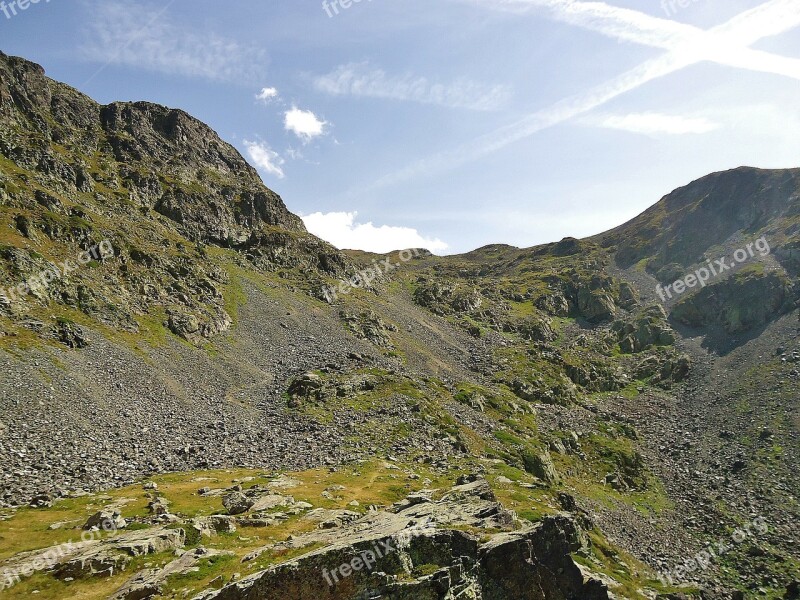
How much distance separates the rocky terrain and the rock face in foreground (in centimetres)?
13

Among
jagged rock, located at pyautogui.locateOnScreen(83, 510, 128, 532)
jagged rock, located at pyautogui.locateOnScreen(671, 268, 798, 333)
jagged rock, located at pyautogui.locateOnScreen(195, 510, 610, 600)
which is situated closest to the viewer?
jagged rock, located at pyautogui.locateOnScreen(195, 510, 610, 600)

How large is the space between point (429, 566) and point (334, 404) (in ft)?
173

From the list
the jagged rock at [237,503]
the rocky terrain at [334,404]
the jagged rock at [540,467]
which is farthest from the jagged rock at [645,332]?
the jagged rock at [237,503]

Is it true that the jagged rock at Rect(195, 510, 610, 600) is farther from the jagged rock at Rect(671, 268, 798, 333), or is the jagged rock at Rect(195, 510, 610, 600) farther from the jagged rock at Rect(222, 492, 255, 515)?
the jagged rock at Rect(671, 268, 798, 333)

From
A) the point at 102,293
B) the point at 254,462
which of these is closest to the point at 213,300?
the point at 102,293

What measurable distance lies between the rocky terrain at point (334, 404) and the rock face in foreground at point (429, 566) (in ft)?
0.42

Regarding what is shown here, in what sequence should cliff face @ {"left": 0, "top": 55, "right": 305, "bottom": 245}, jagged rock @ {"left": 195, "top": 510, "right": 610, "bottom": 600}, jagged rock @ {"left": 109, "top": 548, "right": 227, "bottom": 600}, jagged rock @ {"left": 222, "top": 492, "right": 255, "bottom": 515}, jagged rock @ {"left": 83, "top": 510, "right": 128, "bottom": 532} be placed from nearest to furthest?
1. jagged rock @ {"left": 195, "top": 510, "right": 610, "bottom": 600}
2. jagged rock @ {"left": 109, "top": 548, "right": 227, "bottom": 600}
3. jagged rock @ {"left": 83, "top": 510, "right": 128, "bottom": 532}
4. jagged rock @ {"left": 222, "top": 492, "right": 255, "bottom": 515}
5. cliff face @ {"left": 0, "top": 55, "right": 305, "bottom": 245}

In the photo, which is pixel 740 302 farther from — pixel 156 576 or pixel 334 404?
pixel 156 576

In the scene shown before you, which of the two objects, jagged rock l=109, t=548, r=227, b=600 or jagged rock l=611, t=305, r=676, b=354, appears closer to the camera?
jagged rock l=109, t=548, r=227, b=600

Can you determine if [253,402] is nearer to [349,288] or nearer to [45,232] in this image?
[45,232]

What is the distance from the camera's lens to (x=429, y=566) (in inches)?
748

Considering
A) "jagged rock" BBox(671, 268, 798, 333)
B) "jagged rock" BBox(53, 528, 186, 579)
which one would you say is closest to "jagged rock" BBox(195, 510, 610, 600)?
"jagged rock" BBox(53, 528, 186, 579)

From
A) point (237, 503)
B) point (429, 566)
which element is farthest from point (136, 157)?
point (429, 566)

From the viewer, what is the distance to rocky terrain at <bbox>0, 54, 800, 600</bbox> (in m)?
23.7
